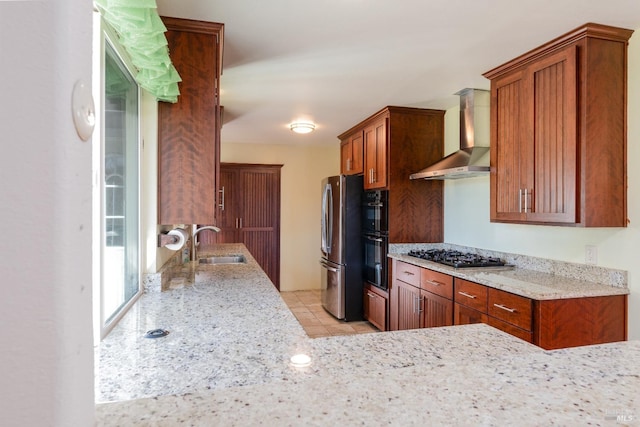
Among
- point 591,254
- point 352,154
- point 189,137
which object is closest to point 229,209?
point 352,154

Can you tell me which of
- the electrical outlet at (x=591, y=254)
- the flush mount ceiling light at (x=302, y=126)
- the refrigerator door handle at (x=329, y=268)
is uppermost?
the flush mount ceiling light at (x=302, y=126)

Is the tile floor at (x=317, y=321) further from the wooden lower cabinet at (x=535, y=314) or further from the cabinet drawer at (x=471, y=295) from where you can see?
the cabinet drawer at (x=471, y=295)

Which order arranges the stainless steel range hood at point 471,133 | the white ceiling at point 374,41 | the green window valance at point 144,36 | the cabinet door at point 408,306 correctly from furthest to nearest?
the cabinet door at point 408,306, the stainless steel range hood at point 471,133, the white ceiling at point 374,41, the green window valance at point 144,36

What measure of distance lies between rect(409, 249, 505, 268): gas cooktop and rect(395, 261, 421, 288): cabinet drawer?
0.15 meters

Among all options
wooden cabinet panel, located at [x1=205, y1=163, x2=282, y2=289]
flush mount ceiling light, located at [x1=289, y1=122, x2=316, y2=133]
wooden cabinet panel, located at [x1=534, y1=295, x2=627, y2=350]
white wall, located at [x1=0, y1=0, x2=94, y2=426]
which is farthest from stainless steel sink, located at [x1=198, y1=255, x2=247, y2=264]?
white wall, located at [x1=0, y1=0, x2=94, y2=426]

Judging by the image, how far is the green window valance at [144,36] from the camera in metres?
1.07

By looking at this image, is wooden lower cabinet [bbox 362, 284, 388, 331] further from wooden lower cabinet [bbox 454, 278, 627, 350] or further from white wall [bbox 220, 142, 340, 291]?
white wall [bbox 220, 142, 340, 291]

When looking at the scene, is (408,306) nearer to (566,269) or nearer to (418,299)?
(418,299)

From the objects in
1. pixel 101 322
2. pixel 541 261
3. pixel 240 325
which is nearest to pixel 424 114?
pixel 541 261

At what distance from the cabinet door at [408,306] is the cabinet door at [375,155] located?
108 centimetres

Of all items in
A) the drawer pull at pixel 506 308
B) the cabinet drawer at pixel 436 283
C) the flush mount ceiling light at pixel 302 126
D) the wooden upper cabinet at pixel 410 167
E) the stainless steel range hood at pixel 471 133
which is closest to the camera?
the drawer pull at pixel 506 308

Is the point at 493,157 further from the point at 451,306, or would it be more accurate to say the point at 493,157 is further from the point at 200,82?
the point at 200,82

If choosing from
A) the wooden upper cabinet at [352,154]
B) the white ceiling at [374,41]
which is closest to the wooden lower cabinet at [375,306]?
the wooden upper cabinet at [352,154]

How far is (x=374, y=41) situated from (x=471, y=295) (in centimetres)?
178
